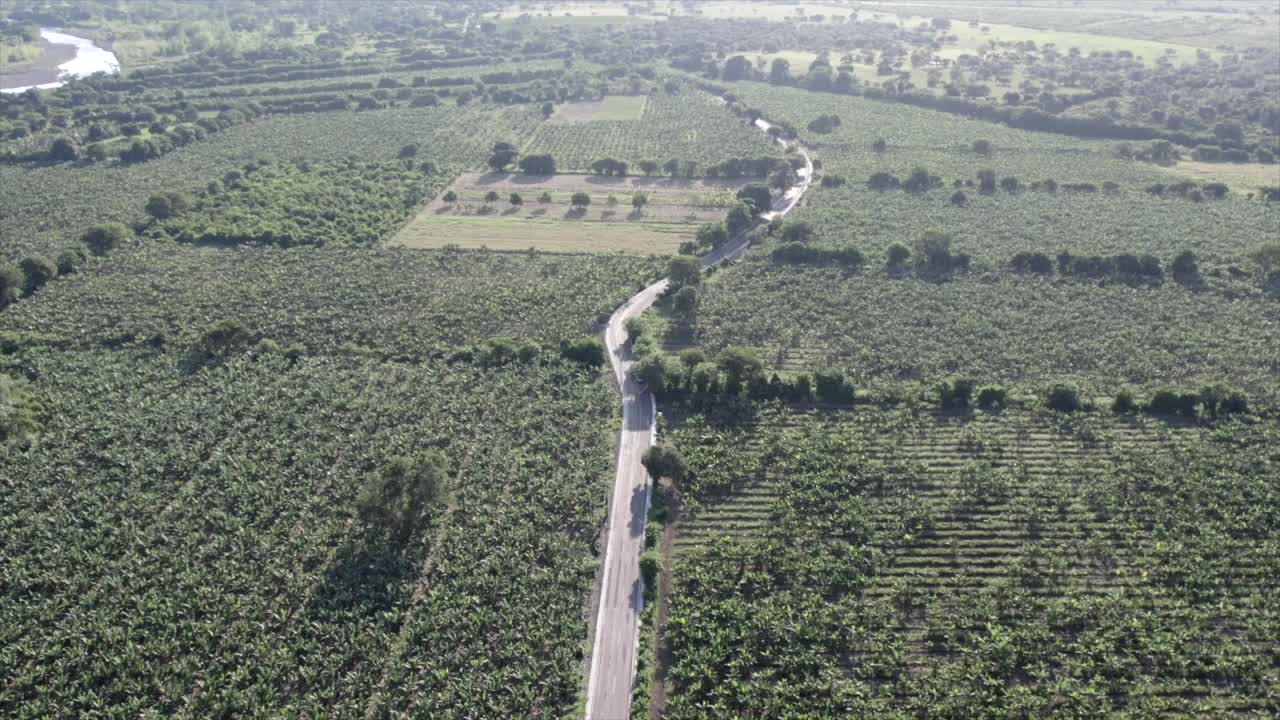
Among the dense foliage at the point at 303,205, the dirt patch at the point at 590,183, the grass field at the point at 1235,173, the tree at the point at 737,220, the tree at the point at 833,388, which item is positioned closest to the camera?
the tree at the point at 833,388

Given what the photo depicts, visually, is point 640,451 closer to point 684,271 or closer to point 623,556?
point 623,556

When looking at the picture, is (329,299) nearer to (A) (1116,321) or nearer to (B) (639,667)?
(B) (639,667)

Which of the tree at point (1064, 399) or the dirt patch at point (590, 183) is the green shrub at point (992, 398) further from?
the dirt patch at point (590, 183)

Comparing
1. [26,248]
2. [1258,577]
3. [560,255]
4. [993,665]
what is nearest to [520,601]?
[993,665]

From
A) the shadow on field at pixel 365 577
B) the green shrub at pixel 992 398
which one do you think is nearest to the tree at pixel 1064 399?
the green shrub at pixel 992 398

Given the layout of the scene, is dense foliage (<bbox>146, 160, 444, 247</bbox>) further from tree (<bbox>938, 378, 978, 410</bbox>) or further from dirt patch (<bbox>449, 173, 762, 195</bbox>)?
tree (<bbox>938, 378, 978, 410</bbox>)
